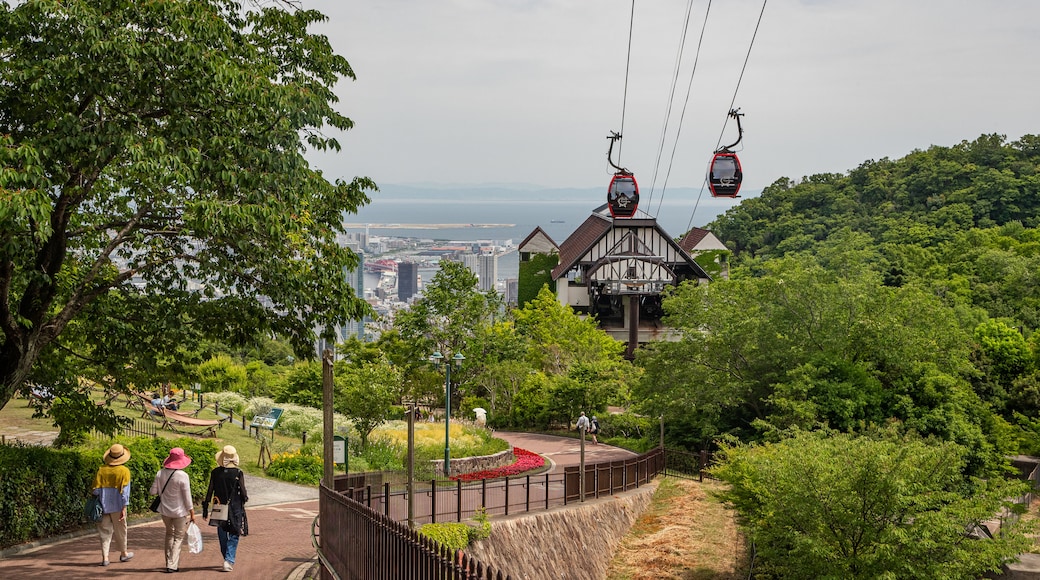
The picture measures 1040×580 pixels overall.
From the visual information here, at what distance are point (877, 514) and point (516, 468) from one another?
47.0ft

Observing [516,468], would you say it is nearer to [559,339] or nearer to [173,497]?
[173,497]

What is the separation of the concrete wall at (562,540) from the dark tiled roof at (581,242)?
4236 centimetres

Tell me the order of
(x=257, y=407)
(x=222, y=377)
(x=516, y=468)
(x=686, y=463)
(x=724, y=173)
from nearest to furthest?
1. (x=516, y=468)
2. (x=724, y=173)
3. (x=686, y=463)
4. (x=257, y=407)
5. (x=222, y=377)

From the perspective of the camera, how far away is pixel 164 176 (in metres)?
13.0

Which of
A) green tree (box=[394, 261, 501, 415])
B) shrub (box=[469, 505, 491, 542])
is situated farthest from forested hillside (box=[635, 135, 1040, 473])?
green tree (box=[394, 261, 501, 415])

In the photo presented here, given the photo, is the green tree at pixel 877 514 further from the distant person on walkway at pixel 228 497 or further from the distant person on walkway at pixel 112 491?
the distant person on walkway at pixel 112 491

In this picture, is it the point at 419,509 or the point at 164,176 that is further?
the point at 419,509

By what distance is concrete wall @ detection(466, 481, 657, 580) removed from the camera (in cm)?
2034

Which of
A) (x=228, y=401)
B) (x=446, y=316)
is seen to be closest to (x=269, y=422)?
(x=228, y=401)

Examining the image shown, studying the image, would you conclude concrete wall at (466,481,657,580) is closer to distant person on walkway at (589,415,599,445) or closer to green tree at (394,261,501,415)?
distant person on walkway at (589,415,599,445)

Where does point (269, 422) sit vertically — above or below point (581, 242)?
below

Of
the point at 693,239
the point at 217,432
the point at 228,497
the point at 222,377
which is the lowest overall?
the point at 217,432

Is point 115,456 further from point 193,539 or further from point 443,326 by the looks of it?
point 443,326

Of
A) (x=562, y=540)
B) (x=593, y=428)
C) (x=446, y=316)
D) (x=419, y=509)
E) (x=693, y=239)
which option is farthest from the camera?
(x=693, y=239)
